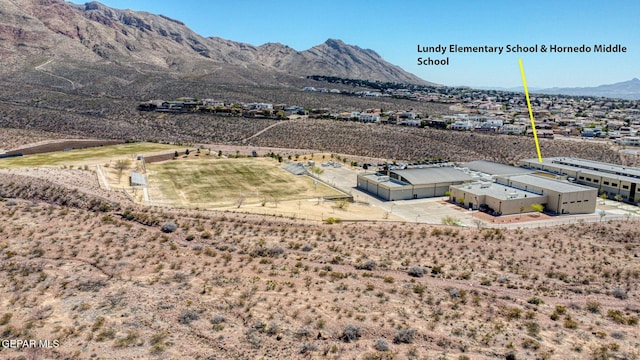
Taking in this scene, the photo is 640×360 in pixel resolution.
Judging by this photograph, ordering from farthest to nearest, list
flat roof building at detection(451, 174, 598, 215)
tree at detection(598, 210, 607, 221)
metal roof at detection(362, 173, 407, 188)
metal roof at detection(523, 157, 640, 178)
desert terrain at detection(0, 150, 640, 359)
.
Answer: metal roof at detection(523, 157, 640, 178)
metal roof at detection(362, 173, 407, 188)
flat roof building at detection(451, 174, 598, 215)
tree at detection(598, 210, 607, 221)
desert terrain at detection(0, 150, 640, 359)

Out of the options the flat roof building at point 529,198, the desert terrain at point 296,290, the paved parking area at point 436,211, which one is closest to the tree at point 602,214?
the paved parking area at point 436,211

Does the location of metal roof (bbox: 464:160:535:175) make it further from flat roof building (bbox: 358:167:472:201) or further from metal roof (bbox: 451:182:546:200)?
metal roof (bbox: 451:182:546:200)

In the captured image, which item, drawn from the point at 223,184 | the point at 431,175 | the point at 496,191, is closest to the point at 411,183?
the point at 431,175

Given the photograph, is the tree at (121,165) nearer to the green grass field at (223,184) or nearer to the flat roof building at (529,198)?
the green grass field at (223,184)

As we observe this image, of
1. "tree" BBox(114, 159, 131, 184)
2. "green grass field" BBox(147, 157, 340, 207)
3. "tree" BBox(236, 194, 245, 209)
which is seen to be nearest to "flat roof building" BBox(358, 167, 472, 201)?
"green grass field" BBox(147, 157, 340, 207)

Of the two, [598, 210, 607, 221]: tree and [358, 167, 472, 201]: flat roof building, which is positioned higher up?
[358, 167, 472, 201]: flat roof building

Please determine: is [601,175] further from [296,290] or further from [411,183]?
[296,290]

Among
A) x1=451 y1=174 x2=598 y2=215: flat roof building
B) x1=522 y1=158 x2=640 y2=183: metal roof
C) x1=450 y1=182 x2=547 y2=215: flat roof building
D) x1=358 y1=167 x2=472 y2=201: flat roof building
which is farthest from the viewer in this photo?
x1=522 y1=158 x2=640 y2=183: metal roof
